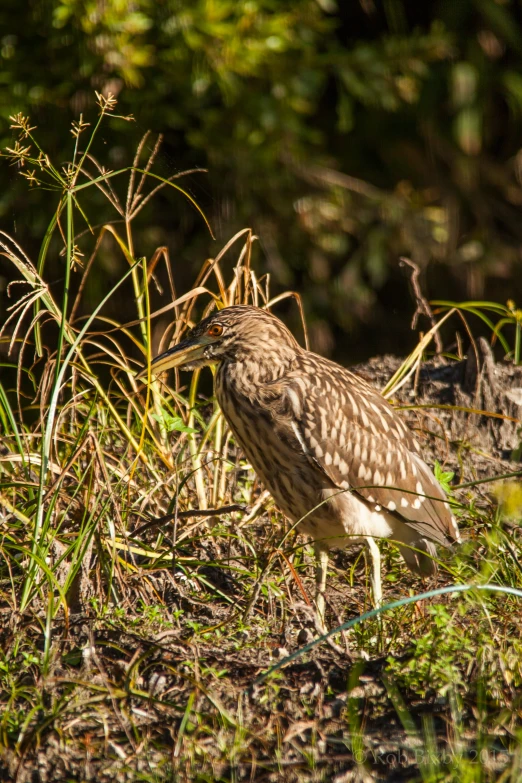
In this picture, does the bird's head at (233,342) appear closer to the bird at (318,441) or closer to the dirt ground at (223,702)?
the bird at (318,441)

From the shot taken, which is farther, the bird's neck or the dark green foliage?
the dark green foliage

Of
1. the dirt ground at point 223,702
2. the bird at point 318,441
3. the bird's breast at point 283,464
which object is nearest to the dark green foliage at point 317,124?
the bird at point 318,441

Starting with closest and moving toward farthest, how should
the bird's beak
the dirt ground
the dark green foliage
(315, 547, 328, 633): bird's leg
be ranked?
the dirt ground
(315, 547, 328, 633): bird's leg
the bird's beak
the dark green foliage

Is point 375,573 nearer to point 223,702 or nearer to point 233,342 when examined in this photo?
point 223,702

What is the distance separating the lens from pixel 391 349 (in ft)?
29.2

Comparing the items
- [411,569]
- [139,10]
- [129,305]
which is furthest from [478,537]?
[129,305]

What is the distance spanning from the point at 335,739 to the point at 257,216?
551cm

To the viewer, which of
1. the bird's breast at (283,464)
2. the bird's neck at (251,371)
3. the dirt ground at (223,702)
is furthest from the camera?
the bird's neck at (251,371)

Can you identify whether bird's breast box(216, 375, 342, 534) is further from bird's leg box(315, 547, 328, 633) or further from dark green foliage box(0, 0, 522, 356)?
dark green foliage box(0, 0, 522, 356)

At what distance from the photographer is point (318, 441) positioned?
12.6ft

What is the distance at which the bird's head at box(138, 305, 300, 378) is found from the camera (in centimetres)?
407

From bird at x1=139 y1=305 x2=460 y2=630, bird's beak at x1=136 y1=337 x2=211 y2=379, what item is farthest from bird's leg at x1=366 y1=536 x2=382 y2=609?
bird's beak at x1=136 y1=337 x2=211 y2=379

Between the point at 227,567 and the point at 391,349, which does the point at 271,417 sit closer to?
the point at 227,567

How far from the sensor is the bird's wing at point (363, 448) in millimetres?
3846
